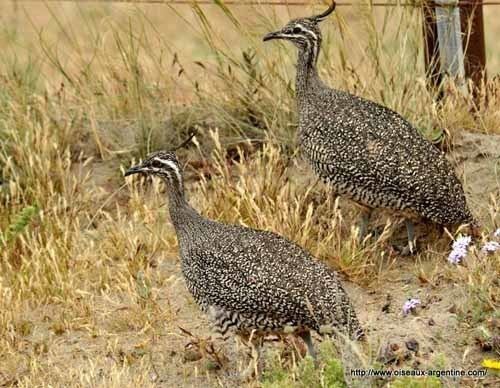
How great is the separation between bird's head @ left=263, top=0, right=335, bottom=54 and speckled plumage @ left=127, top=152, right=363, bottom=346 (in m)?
1.50

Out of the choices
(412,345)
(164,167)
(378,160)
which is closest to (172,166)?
(164,167)

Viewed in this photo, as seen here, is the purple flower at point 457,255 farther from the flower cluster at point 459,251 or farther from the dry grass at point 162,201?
the dry grass at point 162,201

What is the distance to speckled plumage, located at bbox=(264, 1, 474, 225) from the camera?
7.25 metres

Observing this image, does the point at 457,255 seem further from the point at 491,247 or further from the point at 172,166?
the point at 172,166

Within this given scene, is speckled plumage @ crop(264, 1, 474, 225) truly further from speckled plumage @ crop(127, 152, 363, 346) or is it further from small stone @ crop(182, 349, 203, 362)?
small stone @ crop(182, 349, 203, 362)

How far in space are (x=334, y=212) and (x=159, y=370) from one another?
1373 mm

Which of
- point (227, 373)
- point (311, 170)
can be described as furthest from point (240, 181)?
point (227, 373)

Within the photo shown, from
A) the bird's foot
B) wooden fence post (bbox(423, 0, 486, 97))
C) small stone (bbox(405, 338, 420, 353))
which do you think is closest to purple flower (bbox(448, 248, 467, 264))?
small stone (bbox(405, 338, 420, 353))

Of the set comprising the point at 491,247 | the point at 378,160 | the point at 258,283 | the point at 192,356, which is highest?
the point at 378,160

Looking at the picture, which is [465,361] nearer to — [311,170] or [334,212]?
[334,212]

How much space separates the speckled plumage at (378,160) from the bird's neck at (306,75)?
0.12 metres

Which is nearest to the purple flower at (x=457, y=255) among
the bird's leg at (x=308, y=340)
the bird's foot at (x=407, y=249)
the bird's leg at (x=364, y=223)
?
the bird's leg at (x=308, y=340)

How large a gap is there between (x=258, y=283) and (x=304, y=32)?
2065 millimetres

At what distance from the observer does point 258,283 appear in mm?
6285
